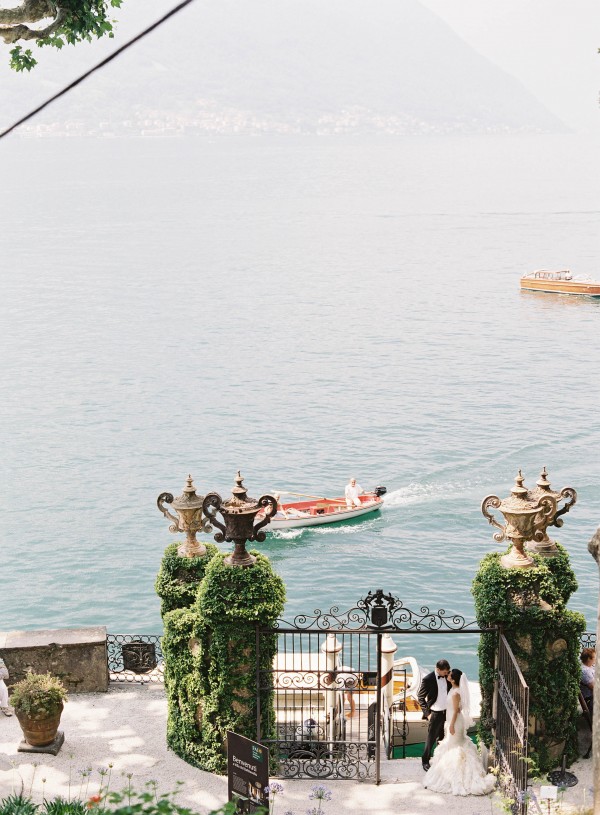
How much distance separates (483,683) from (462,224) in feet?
393

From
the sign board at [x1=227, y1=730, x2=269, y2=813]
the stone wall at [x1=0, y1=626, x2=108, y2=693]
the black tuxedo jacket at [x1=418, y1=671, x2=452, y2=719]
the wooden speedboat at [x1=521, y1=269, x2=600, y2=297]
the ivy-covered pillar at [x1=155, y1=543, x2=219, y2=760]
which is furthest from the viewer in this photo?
the wooden speedboat at [x1=521, y1=269, x2=600, y2=297]

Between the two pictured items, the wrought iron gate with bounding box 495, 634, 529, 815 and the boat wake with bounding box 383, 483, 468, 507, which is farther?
the boat wake with bounding box 383, 483, 468, 507

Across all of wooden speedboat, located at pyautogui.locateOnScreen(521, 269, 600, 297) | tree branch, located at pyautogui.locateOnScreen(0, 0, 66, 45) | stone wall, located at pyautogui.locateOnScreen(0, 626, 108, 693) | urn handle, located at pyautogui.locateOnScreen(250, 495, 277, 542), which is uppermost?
wooden speedboat, located at pyautogui.locateOnScreen(521, 269, 600, 297)

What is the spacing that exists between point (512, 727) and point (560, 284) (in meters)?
73.3

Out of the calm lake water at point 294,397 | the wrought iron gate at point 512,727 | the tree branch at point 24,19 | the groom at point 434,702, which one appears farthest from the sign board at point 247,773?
the calm lake water at point 294,397

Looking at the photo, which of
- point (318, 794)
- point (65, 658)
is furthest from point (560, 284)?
point (318, 794)

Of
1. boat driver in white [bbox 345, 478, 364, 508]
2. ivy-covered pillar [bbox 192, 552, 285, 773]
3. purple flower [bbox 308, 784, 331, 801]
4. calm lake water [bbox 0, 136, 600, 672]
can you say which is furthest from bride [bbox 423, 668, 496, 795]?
boat driver in white [bbox 345, 478, 364, 508]

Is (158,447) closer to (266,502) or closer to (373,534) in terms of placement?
(373,534)

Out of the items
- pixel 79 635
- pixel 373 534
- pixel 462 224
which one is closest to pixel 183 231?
pixel 462 224

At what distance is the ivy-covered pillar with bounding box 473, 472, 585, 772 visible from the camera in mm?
12422

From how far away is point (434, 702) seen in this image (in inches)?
505

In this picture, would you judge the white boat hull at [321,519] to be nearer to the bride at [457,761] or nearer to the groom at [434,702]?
the groom at [434,702]

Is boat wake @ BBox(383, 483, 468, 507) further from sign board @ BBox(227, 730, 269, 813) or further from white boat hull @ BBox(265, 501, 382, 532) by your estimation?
sign board @ BBox(227, 730, 269, 813)

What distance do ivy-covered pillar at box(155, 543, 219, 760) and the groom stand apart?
109 inches
